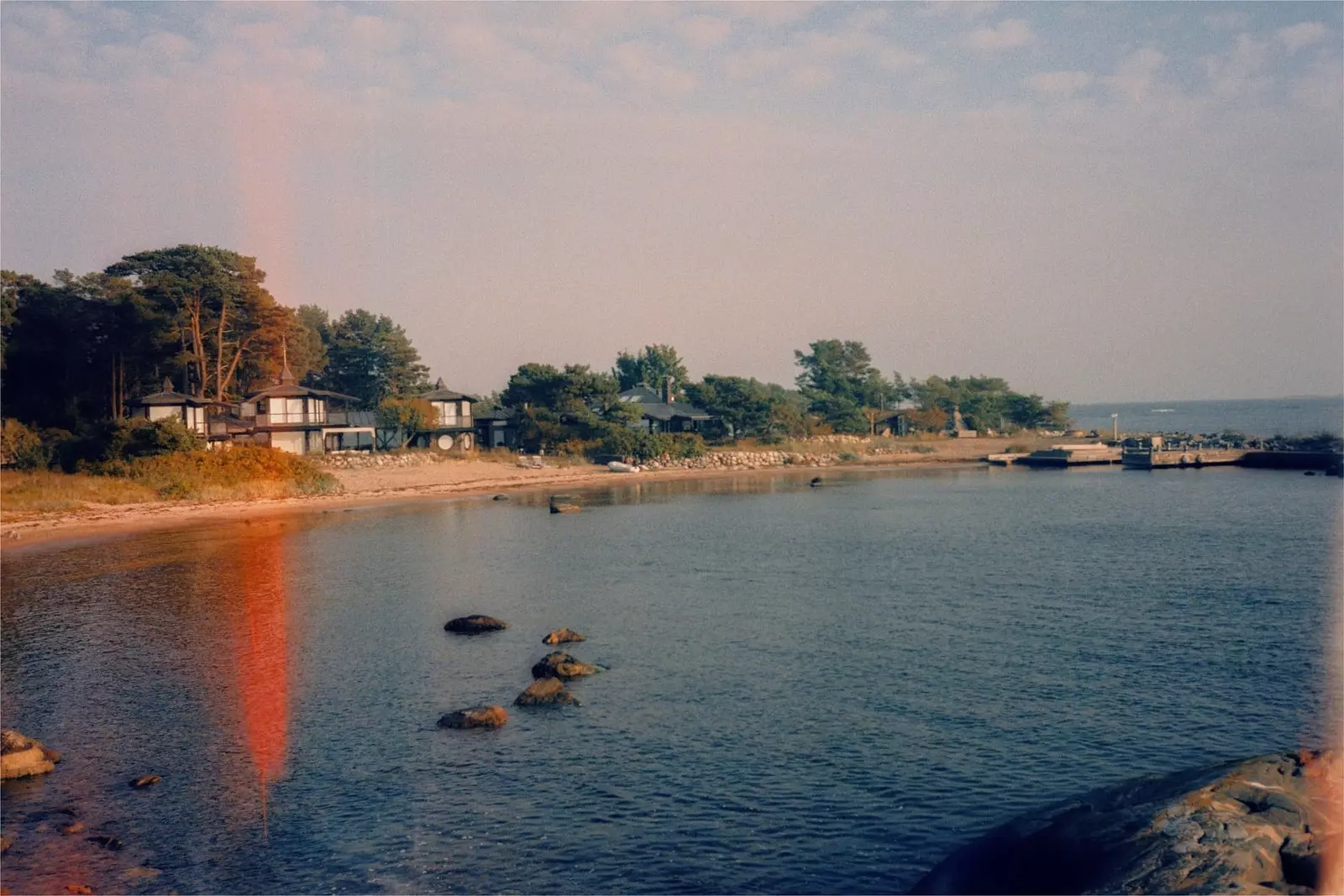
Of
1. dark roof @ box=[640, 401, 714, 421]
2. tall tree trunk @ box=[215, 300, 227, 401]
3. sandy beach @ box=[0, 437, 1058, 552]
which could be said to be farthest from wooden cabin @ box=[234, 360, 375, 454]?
dark roof @ box=[640, 401, 714, 421]

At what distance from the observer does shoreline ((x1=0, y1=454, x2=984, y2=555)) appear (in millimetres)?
53500

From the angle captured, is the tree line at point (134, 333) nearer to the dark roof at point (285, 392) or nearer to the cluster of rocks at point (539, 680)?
the dark roof at point (285, 392)

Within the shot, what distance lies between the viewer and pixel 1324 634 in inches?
1208

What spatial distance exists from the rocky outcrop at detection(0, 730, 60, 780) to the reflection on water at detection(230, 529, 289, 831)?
3.90 meters

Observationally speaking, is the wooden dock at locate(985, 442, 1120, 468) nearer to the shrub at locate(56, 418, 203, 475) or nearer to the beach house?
the beach house

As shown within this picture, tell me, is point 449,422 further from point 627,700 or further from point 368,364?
point 627,700

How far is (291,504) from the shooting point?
6944cm

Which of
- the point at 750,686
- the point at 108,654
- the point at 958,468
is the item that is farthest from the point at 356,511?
the point at 958,468

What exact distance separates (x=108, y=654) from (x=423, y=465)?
56.9 meters

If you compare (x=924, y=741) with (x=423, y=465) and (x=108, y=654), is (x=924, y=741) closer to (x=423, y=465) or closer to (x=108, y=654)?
(x=108, y=654)

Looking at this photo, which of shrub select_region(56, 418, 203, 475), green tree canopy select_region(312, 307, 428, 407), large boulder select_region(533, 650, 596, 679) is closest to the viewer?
large boulder select_region(533, 650, 596, 679)

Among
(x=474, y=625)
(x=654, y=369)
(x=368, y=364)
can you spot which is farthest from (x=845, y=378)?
(x=474, y=625)

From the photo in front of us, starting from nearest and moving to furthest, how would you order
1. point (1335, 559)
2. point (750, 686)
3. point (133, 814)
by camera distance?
point (133, 814) → point (750, 686) → point (1335, 559)

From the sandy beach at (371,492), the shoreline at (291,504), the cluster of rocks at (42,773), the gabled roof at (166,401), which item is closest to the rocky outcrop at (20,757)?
the cluster of rocks at (42,773)
